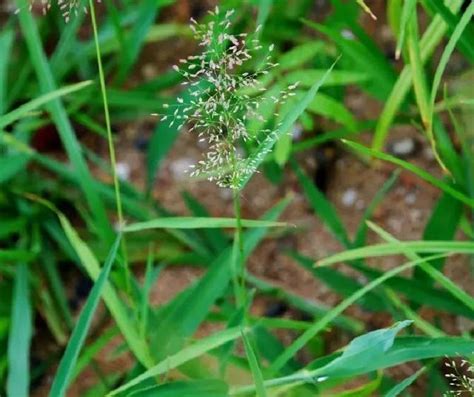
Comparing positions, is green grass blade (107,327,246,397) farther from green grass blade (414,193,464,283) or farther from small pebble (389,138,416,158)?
small pebble (389,138,416,158)

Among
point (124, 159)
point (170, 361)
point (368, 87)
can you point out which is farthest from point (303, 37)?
point (170, 361)

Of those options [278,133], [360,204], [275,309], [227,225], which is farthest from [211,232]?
[278,133]

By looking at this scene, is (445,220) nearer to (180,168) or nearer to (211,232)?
(211,232)

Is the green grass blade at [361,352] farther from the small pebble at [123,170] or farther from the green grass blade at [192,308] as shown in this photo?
the small pebble at [123,170]

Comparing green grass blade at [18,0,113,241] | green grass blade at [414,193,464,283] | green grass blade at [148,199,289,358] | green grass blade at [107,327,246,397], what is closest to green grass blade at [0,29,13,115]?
green grass blade at [18,0,113,241]

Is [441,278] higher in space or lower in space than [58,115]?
lower

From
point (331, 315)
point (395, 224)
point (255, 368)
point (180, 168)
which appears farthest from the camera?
point (180, 168)

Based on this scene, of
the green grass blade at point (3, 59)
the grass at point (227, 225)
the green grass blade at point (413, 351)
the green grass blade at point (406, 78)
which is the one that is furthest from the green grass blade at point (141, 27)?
the green grass blade at point (413, 351)

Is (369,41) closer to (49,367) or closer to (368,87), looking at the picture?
(368,87)
